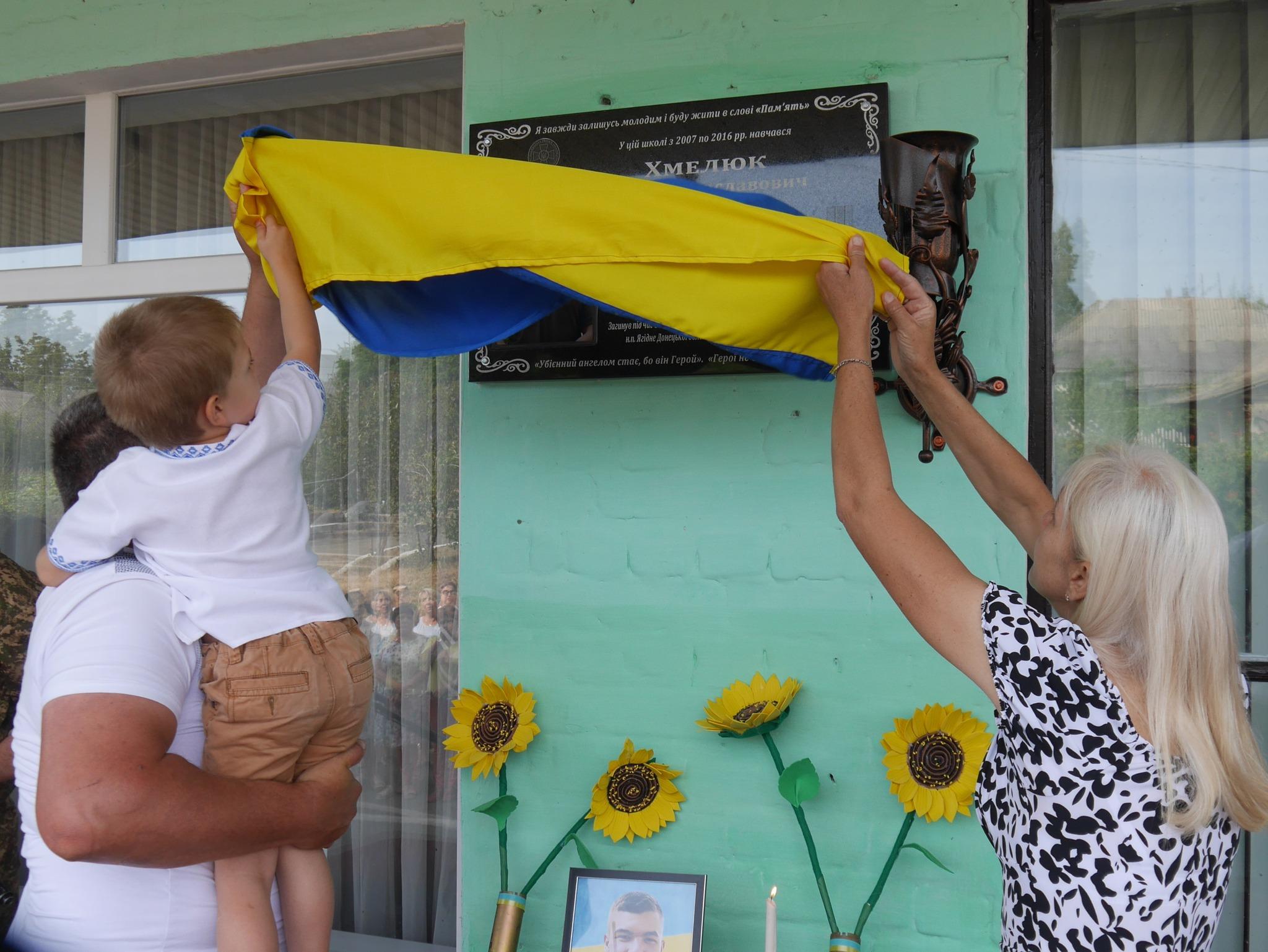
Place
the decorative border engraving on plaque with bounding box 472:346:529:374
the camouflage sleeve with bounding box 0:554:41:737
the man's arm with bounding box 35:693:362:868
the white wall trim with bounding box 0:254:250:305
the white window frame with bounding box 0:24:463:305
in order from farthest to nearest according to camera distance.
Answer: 1. the white wall trim with bounding box 0:254:250:305
2. the white window frame with bounding box 0:24:463:305
3. the decorative border engraving on plaque with bounding box 472:346:529:374
4. the camouflage sleeve with bounding box 0:554:41:737
5. the man's arm with bounding box 35:693:362:868

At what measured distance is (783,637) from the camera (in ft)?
7.39

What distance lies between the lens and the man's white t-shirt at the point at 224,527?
1.38 metres

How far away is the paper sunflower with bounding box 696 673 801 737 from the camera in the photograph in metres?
2.11

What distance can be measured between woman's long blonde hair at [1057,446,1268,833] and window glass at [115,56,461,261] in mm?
2122

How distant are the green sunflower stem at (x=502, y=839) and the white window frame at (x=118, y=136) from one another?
0.38 metres

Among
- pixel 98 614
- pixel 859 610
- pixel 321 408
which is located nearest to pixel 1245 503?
pixel 859 610

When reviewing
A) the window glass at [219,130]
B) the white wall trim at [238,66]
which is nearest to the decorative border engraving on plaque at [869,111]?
the white wall trim at [238,66]

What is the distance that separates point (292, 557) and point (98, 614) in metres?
0.35

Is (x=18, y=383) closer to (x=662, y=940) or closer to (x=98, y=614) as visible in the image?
(x=98, y=614)

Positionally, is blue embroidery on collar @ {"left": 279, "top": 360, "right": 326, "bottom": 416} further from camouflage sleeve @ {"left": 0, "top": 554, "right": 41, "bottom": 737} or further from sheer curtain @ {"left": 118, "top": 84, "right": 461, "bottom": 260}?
sheer curtain @ {"left": 118, "top": 84, "right": 461, "bottom": 260}

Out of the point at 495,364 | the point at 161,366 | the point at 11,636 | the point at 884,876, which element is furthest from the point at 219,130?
the point at 884,876

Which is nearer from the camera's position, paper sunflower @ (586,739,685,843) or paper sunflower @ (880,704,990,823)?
paper sunflower @ (880,704,990,823)

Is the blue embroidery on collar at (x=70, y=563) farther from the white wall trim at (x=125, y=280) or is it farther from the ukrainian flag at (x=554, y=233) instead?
the white wall trim at (x=125, y=280)

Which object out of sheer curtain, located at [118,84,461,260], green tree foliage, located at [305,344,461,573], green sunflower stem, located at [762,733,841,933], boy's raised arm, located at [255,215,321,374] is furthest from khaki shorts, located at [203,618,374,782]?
sheer curtain, located at [118,84,461,260]
